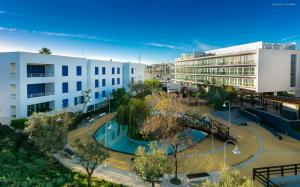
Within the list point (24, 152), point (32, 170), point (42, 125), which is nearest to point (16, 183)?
point (32, 170)

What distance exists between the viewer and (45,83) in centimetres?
3275

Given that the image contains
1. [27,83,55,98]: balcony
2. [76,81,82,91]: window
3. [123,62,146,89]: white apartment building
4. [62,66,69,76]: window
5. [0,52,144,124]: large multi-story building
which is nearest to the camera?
[0,52,144,124]: large multi-story building

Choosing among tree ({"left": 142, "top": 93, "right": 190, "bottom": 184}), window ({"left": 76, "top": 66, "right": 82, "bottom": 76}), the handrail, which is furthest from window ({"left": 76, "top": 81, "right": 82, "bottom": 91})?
the handrail

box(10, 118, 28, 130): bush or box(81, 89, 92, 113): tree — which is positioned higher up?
box(81, 89, 92, 113): tree

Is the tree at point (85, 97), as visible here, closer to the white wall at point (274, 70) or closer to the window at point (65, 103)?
the window at point (65, 103)

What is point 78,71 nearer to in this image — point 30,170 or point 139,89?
point 139,89

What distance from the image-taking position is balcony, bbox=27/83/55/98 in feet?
97.6

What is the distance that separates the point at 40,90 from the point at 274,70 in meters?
48.1

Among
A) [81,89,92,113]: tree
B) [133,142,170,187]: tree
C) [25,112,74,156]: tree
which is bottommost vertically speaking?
[133,142,170,187]: tree

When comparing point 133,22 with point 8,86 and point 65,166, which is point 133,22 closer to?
point 8,86

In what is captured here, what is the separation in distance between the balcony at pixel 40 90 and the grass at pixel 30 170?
902 cm

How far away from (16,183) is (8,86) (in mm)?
18826

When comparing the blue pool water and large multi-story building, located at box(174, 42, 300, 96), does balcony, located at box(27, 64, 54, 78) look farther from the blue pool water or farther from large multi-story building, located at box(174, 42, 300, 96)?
large multi-story building, located at box(174, 42, 300, 96)

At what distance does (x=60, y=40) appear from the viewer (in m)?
37.0
